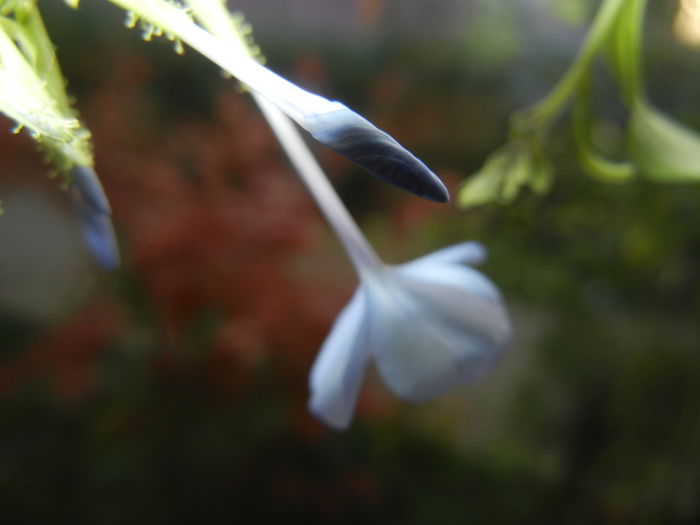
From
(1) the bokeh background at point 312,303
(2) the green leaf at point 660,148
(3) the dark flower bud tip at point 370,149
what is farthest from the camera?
(1) the bokeh background at point 312,303

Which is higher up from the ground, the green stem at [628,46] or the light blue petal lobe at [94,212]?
the light blue petal lobe at [94,212]

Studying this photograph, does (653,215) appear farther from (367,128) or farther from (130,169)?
(130,169)

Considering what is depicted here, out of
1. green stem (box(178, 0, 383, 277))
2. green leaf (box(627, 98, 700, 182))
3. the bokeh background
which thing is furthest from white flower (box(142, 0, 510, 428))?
the bokeh background

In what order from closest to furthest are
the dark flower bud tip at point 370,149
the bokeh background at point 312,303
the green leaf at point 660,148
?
1. the dark flower bud tip at point 370,149
2. the green leaf at point 660,148
3. the bokeh background at point 312,303

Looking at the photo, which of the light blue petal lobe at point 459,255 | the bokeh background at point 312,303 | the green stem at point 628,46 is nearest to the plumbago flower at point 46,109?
the light blue petal lobe at point 459,255

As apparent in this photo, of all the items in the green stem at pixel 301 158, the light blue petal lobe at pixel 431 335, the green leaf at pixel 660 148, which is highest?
the green stem at pixel 301 158

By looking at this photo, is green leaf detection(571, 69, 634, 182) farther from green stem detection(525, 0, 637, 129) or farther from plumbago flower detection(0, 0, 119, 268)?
plumbago flower detection(0, 0, 119, 268)

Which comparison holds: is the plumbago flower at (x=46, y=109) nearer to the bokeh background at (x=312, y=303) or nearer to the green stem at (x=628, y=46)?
the green stem at (x=628, y=46)

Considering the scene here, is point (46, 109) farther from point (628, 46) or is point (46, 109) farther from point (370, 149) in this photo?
point (628, 46)
